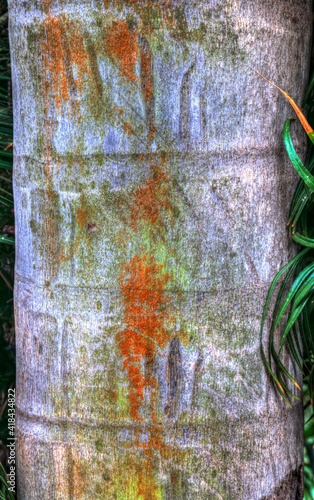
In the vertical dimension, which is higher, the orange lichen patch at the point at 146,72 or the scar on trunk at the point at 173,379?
the orange lichen patch at the point at 146,72

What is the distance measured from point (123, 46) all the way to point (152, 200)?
13.6 inches

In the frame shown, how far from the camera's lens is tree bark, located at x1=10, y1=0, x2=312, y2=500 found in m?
0.98

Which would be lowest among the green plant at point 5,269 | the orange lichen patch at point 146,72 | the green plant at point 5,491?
the green plant at point 5,491

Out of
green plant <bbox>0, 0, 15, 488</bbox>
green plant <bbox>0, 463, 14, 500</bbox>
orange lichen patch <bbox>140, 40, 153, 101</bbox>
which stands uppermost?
orange lichen patch <bbox>140, 40, 153, 101</bbox>

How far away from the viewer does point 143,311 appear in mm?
1020

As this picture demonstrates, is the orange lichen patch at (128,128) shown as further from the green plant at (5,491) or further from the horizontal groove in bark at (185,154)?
the green plant at (5,491)

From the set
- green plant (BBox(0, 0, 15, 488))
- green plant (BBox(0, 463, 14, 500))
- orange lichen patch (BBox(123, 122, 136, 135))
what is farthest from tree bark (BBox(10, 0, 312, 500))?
green plant (BBox(0, 0, 15, 488))

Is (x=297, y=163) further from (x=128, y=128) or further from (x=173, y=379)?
(x=173, y=379)

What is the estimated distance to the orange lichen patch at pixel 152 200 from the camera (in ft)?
3.26

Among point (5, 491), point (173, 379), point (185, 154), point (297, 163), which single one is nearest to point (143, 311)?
point (173, 379)

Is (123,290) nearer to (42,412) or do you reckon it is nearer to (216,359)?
(216,359)

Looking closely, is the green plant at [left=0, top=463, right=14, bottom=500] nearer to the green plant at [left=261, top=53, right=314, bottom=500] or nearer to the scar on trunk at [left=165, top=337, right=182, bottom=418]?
the scar on trunk at [left=165, top=337, right=182, bottom=418]

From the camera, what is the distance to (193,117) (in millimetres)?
990

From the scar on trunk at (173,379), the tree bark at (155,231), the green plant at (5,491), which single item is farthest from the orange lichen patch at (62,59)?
the green plant at (5,491)
